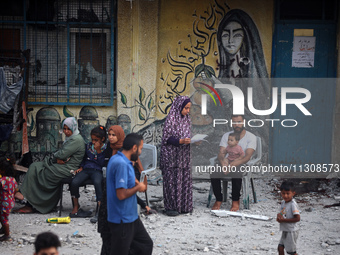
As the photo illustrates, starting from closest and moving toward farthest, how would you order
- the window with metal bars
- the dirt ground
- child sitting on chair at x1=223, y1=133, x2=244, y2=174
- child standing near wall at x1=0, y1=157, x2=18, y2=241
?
the dirt ground → child standing near wall at x1=0, y1=157, x2=18, y2=241 → child sitting on chair at x1=223, y1=133, x2=244, y2=174 → the window with metal bars

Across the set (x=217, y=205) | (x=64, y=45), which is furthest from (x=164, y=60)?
(x=217, y=205)

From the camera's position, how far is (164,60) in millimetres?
8789

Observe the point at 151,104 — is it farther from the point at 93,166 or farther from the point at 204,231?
the point at 204,231

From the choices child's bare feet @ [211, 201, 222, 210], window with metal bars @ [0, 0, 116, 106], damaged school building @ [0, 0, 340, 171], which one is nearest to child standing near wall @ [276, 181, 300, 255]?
child's bare feet @ [211, 201, 222, 210]

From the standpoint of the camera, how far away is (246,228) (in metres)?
6.20

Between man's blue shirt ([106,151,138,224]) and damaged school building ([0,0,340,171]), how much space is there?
4.54 m

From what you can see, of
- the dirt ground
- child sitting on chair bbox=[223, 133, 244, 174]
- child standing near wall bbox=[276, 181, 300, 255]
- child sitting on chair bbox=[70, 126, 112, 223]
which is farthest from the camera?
child sitting on chair bbox=[223, 133, 244, 174]

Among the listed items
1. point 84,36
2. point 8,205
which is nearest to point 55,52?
point 84,36

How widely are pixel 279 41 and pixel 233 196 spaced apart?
329 cm

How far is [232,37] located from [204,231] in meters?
4.06

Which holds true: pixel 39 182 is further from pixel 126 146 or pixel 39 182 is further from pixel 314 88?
pixel 314 88

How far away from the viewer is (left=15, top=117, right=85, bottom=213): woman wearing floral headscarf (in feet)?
22.0

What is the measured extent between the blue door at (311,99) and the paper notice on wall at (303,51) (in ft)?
0.18

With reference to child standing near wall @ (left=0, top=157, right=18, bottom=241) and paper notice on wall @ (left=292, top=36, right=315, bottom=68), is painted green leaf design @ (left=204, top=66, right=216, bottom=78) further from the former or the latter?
child standing near wall @ (left=0, top=157, right=18, bottom=241)
